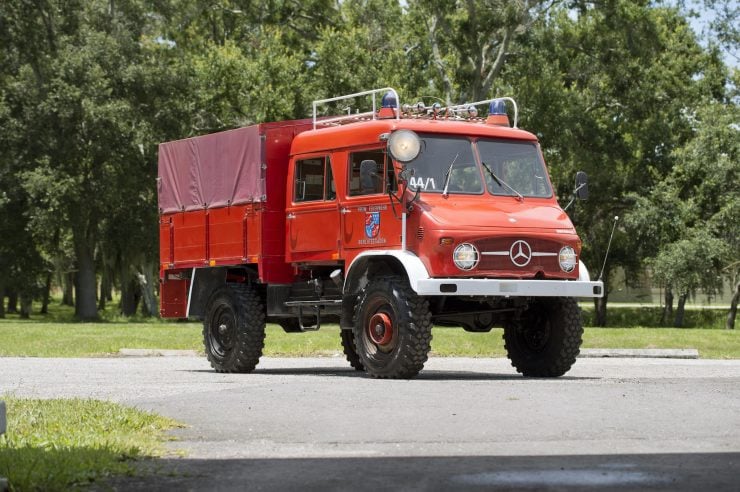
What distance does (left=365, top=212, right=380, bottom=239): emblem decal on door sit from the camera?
16.9 metres

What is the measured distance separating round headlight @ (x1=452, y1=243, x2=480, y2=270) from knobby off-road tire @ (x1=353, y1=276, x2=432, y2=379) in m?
0.60

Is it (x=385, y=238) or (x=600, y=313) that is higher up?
(x=385, y=238)

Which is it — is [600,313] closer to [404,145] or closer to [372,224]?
[372,224]

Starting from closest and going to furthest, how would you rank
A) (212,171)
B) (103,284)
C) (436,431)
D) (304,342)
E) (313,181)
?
(436,431), (313,181), (212,171), (304,342), (103,284)

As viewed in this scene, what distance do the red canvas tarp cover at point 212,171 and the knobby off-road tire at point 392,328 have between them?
2727 mm

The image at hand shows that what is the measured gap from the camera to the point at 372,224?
55.8 feet

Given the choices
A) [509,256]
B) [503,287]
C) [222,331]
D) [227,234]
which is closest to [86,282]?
[222,331]

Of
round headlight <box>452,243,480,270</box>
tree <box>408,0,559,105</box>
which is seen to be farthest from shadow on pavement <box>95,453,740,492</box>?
tree <box>408,0,559,105</box>

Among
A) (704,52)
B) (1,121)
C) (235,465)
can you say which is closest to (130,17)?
(1,121)

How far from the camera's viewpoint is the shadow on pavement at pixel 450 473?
7.71 metres

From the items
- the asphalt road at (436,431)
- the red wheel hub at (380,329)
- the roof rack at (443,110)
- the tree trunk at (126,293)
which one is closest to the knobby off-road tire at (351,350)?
the asphalt road at (436,431)

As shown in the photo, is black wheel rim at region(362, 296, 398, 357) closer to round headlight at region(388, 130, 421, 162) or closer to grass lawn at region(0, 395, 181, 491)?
round headlight at region(388, 130, 421, 162)

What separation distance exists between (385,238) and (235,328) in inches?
135

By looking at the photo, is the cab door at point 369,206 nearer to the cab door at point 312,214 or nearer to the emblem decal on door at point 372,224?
the emblem decal on door at point 372,224
